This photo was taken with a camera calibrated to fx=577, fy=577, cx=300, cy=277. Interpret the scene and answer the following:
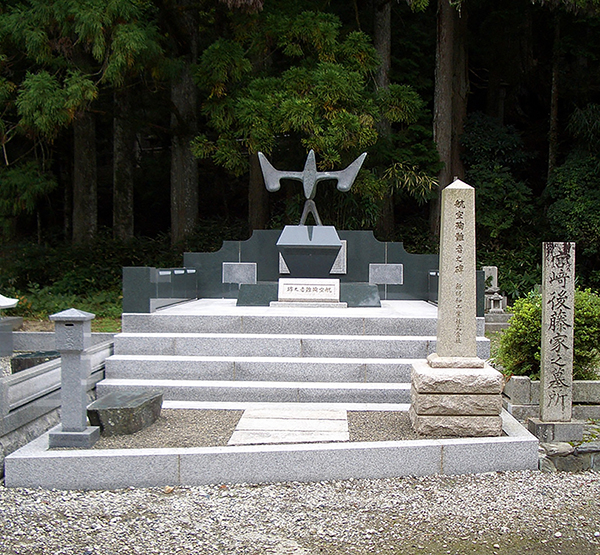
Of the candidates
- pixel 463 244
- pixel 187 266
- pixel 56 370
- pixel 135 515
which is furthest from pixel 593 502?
pixel 187 266

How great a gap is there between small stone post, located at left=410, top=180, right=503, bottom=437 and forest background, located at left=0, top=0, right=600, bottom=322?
5.82 m

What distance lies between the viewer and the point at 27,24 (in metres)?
9.53

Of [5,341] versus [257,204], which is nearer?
[5,341]

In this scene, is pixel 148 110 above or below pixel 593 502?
above

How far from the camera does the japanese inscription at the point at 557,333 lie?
4391 mm

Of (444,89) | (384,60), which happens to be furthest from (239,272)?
(444,89)

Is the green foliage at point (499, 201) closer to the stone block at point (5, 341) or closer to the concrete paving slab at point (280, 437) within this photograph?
the concrete paving slab at point (280, 437)

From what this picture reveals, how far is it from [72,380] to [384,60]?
1030 centimetres

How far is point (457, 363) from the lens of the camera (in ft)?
14.0

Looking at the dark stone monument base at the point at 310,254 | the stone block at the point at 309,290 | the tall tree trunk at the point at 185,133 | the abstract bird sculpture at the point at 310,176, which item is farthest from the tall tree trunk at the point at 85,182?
the stone block at the point at 309,290

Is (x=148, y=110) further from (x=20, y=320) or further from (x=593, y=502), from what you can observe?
(x=593, y=502)

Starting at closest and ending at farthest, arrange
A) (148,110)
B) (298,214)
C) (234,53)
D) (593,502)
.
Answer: (593,502)
(234,53)
(298,214)
(148,110)

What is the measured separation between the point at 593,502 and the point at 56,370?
4135mm

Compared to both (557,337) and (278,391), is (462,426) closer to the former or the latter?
(557,337)
